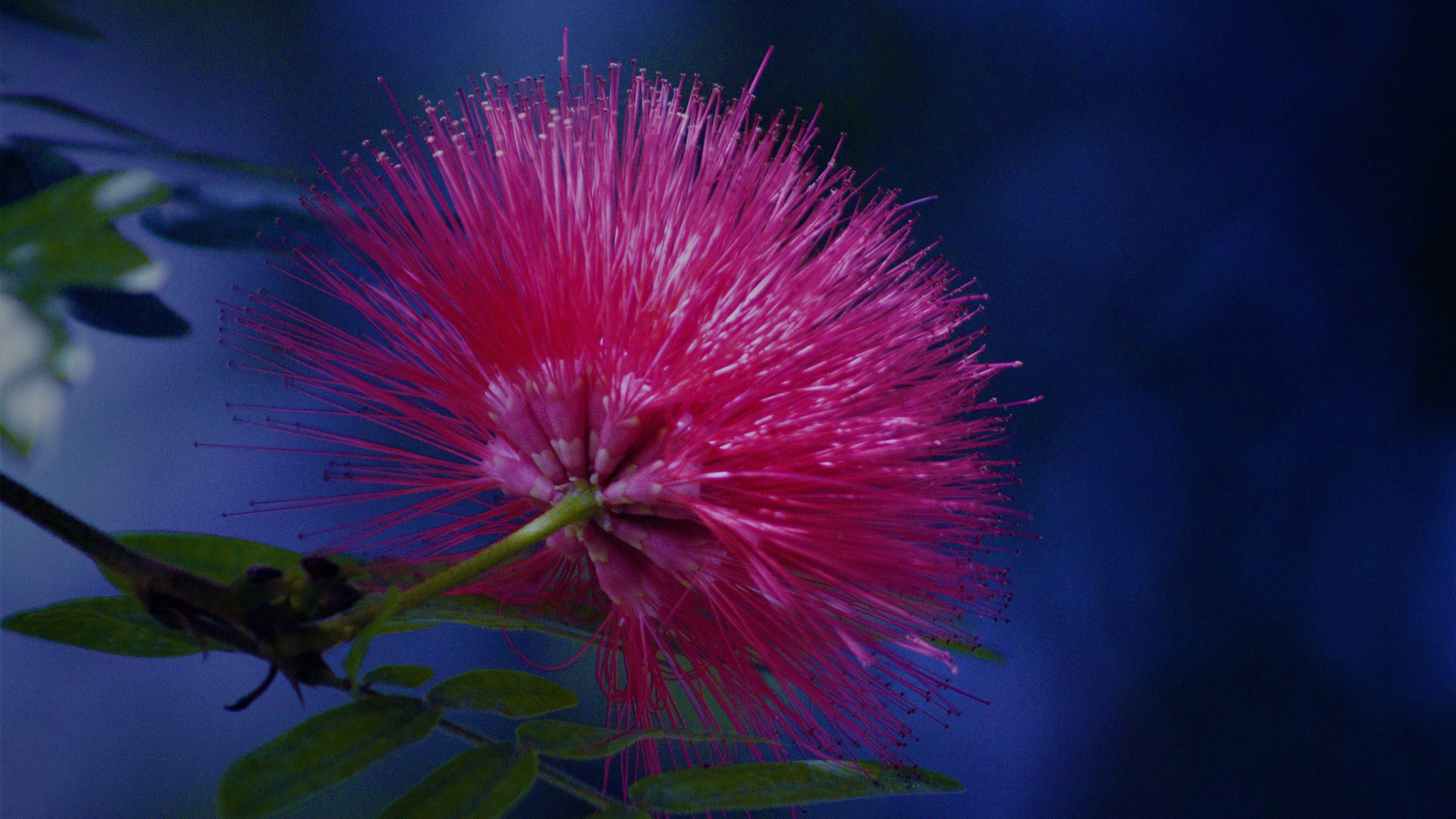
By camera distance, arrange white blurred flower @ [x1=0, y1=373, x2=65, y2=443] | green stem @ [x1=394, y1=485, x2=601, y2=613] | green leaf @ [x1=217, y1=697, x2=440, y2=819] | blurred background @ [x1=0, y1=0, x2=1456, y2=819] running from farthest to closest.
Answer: blurred background @ [x1=0, y1=0, x2=1456, y2=819] → white blurred flower @ [x1=0, y1=373, x2=65, y2=443] → green stem @ [x1=394, y1=485, x2=601, y2=613] → green leaf @ [x1=217, y1=697, x2=440, y2=819]

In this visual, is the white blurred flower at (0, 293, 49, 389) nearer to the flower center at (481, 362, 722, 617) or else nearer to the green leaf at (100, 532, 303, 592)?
the green leaf at (100, 532, 303, 592)

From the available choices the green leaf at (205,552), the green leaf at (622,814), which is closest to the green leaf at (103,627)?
the green leaf at (205,552)

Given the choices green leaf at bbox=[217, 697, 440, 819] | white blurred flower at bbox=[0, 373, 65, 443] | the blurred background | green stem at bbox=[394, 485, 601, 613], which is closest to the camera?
green leaf at bbox=[217, 697, 440, 819]

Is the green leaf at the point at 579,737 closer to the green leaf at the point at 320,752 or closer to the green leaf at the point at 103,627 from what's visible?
the green leaf at the point at 320,752

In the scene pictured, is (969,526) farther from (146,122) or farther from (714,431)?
(146,122)

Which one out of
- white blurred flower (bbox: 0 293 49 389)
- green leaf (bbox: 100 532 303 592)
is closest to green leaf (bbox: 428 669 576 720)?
green leaf (bbox: 100 532 303 592)

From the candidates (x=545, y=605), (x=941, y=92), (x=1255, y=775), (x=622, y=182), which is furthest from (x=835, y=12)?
(x=1255, y=775)
